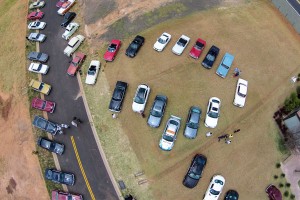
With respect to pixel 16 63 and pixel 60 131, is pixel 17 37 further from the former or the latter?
pixel 60 131

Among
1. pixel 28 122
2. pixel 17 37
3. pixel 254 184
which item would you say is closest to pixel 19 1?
pixel 17 37

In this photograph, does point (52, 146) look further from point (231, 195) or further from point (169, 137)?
point (231, 195)

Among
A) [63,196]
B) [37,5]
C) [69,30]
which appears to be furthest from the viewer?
[37,5]

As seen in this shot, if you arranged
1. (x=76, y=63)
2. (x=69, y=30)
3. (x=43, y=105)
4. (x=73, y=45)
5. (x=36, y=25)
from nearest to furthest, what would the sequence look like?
1. (x=43, y=105)
2. (x=76, y=63)
3. (x=73, y=45)
4. (x=69, y=30)
5. (x=36, y=25)

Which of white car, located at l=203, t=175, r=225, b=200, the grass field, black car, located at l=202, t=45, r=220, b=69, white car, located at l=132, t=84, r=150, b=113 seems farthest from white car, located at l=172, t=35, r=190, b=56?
white car, located at l=203, t=175, r=225, b=200

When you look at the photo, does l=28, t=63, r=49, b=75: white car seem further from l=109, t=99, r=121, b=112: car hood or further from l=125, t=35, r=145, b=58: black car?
l=125, t=35, r=145, b=58: black car

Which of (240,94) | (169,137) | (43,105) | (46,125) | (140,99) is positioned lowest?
(46,125)

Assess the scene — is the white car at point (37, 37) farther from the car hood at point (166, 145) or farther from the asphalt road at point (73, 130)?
the car hood at point (166, 145)

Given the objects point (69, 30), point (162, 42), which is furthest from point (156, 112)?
point (69, 30)
